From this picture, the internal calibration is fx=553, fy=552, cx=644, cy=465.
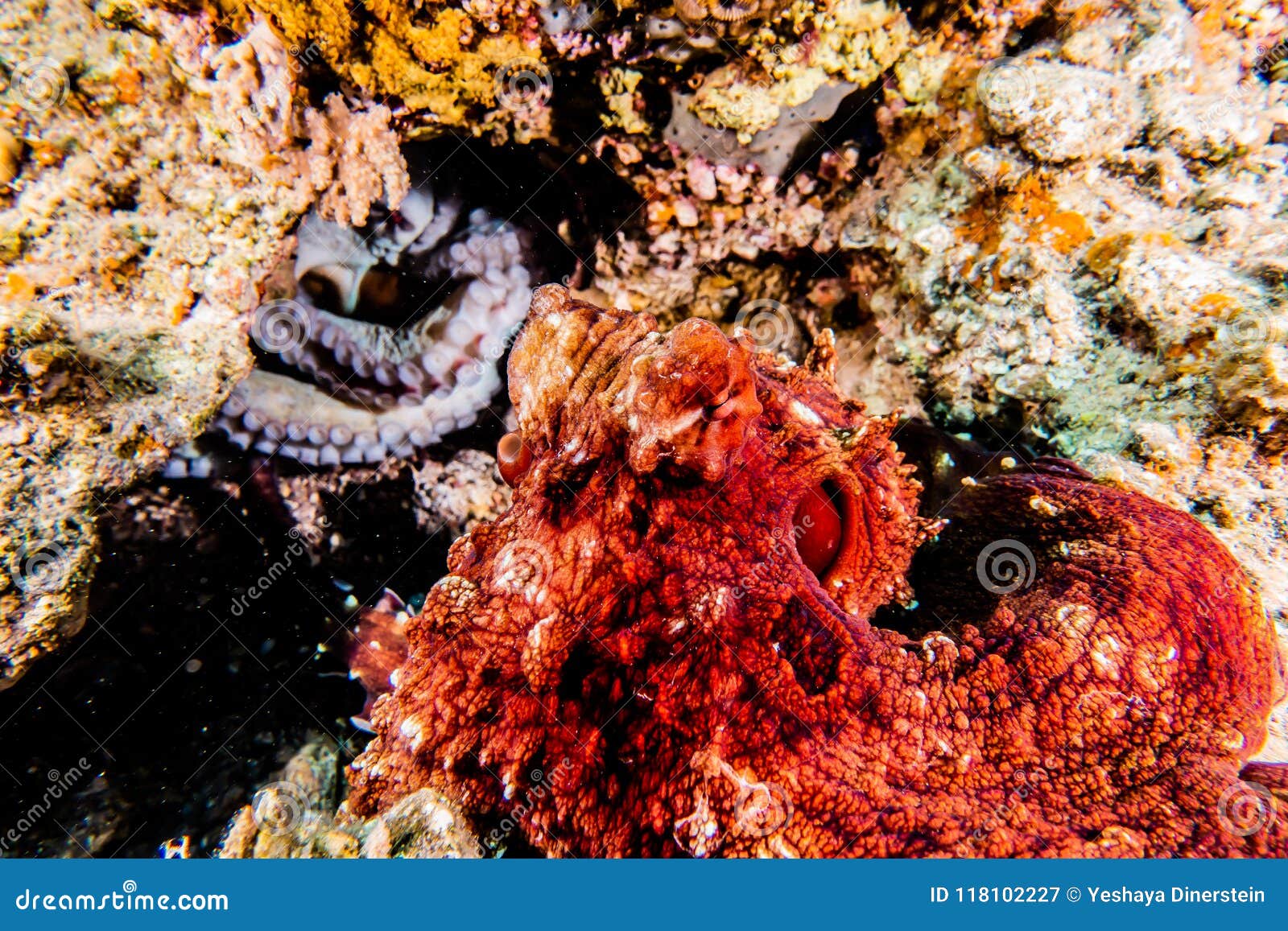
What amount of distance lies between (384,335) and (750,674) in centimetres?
242

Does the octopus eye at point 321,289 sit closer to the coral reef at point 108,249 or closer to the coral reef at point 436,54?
the coral reef at point 108,249

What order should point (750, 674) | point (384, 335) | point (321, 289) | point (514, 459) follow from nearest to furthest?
point (750, 674) → point (514, 459) → point (321, 289) → point (384, 335)

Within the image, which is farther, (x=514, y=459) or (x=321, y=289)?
(x=321, y=289)

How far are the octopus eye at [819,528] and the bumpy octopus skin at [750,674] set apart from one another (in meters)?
0.11

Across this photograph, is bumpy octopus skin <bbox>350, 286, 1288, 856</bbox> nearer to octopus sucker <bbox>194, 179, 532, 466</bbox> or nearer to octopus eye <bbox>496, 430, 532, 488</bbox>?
octopus eye <bbox>496, 430, 532, 488</bbox>

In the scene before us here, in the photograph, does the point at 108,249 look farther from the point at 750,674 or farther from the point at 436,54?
the point at 750,674

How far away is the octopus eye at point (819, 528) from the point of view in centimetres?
199

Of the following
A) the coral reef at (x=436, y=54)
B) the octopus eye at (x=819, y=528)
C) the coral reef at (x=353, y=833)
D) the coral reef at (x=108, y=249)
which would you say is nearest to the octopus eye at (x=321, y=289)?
the coral reef at (x=108, y=249)

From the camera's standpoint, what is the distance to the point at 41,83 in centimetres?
183

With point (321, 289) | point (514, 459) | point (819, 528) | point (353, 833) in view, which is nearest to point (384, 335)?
point (321, 289)

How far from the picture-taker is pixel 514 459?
228 cm

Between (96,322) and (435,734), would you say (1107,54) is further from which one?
(96,322)
